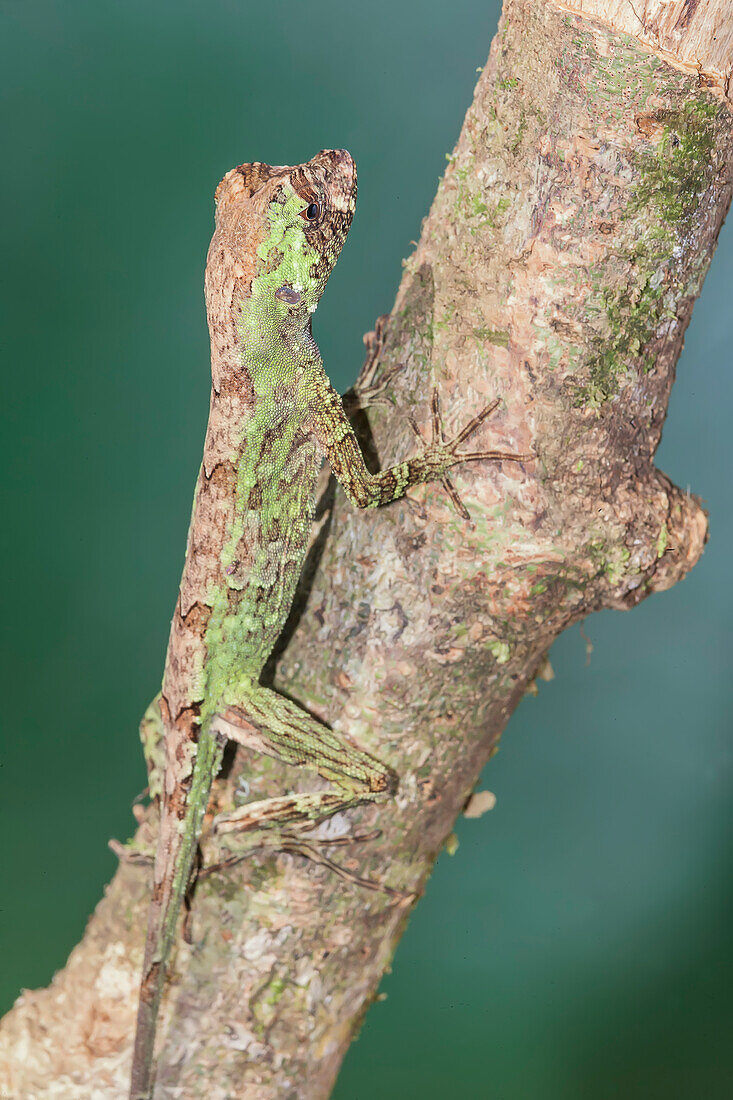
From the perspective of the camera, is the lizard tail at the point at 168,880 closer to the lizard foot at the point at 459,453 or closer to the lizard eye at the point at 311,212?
the lizard foot at the point at 459,453

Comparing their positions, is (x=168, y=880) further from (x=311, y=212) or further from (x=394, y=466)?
(x=311, y=212)

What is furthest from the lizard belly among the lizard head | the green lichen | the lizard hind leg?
the green lichen

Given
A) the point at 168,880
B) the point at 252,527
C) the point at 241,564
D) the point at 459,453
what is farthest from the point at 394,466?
the point at 168,880

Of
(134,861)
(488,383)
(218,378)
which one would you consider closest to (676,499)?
(488,383)

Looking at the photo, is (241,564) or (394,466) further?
(241,564)

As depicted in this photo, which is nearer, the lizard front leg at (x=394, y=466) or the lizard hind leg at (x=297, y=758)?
the lizard front leg at (x=394, y=466)

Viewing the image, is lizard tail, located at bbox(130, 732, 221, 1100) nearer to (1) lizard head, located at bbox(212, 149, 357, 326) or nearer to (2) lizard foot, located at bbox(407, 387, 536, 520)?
(2) lizard foot, located at bbox(407, 387, 536, 520)

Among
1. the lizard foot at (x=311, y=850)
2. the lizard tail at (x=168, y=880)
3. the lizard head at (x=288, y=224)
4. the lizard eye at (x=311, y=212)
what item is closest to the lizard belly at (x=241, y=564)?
the lizard tail at (x=168, y=880)
